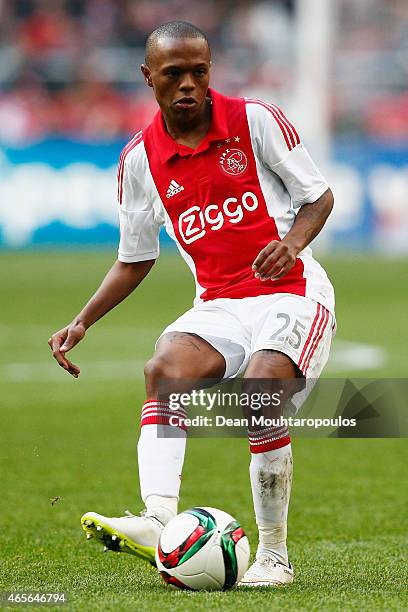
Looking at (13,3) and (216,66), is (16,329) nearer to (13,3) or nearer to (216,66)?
(216,66)

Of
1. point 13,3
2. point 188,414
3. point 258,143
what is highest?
point 13,3

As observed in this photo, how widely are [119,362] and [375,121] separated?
12.8 meters

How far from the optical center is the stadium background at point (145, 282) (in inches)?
209

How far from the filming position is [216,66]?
23.8m

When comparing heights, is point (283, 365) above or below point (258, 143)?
below

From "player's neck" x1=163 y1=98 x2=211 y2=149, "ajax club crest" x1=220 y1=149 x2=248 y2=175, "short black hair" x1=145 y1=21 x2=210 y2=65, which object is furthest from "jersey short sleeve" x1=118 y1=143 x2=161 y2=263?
"short black hair" x1=145 y1=21 x2=210 y2=65

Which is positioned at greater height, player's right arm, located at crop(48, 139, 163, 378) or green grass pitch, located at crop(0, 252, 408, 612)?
player's right arm, located at crop(48, 139, 163, 378)

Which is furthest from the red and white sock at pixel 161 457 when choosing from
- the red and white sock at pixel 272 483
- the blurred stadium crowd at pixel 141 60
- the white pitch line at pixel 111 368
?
the blurred stadium crowd at pixel 141 60

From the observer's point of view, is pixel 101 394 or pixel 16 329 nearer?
pixel 101 394

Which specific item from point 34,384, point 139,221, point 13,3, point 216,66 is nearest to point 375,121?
point 216,66

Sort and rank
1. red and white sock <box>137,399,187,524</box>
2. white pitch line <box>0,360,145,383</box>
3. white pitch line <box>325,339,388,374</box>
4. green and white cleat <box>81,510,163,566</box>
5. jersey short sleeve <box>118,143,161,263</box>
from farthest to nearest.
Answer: white pitch line <box>325,339,388,374</box> → white pitch line <box>0,360,145,383</box> → jersey short sleeve <box>118,143,161,263</box> → red and white sock <box>137,399,187,524</box> → green and white cleat <box>81,510,163,566</box>

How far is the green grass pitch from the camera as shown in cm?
446

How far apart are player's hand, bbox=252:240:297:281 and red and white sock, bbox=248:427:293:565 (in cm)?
57
